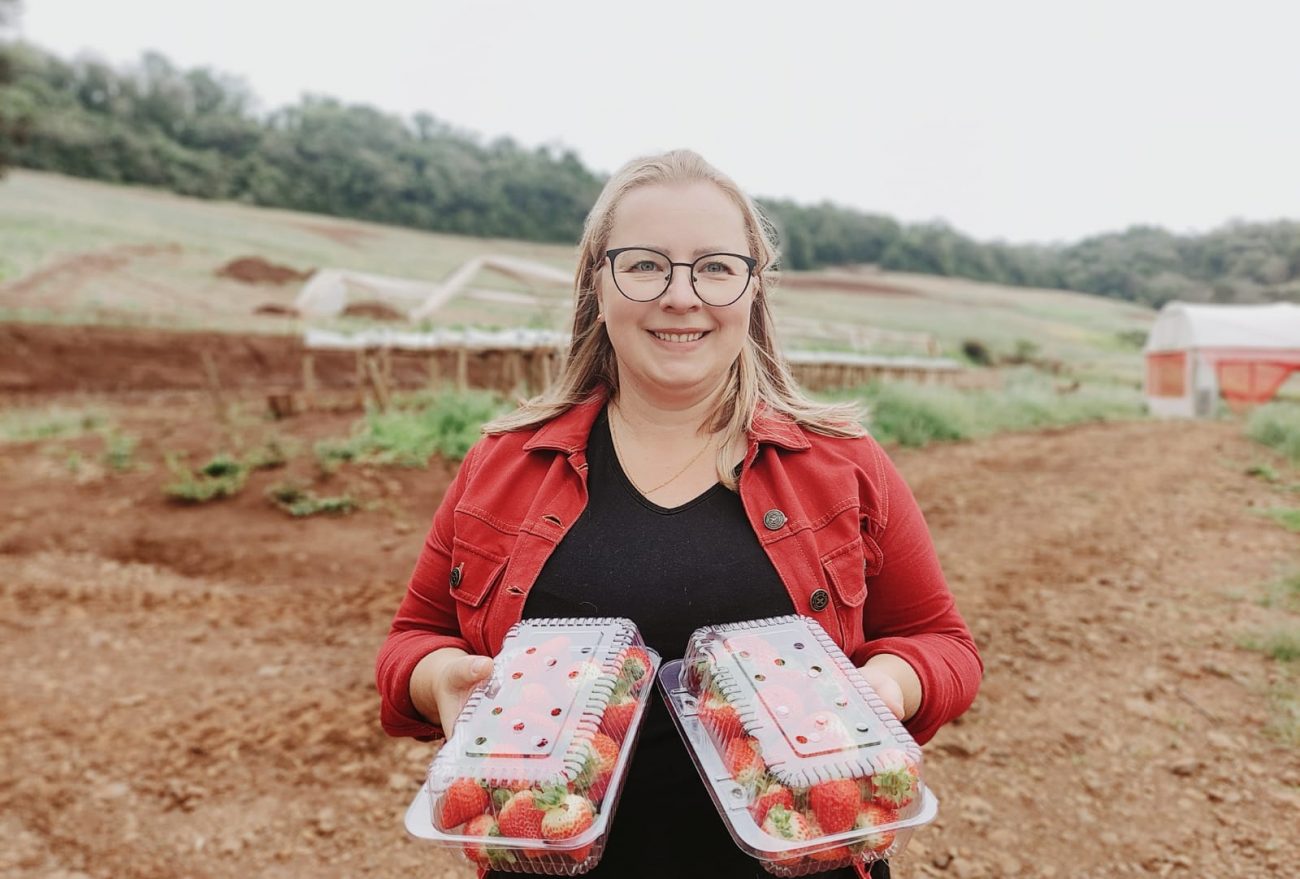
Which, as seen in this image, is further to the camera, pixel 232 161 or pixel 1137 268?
pixel 232 161

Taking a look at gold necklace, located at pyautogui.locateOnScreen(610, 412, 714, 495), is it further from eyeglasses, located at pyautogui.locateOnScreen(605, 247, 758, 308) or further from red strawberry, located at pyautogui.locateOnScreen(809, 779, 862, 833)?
red strawberry, located at pyautogui.locateOnScreen(809, 779, 862, 833)

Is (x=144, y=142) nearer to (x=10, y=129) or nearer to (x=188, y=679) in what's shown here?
(x=10, y=129)

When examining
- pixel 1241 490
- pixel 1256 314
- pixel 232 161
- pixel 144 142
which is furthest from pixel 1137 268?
pixel 144 142

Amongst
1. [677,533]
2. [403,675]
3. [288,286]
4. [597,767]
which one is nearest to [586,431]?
[677,533]

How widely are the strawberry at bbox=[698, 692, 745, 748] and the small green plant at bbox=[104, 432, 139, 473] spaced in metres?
8.69

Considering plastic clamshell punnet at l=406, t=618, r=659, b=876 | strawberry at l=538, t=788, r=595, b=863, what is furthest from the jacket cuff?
strawberry at l=538, t=788, r=595, b=863

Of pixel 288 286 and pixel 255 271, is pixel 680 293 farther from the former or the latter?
pixel 255 271

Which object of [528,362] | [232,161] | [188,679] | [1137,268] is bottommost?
[188,679]

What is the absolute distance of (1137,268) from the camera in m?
32.2

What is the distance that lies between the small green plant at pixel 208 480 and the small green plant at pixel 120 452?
869 millimetres

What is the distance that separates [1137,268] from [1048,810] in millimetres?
35463

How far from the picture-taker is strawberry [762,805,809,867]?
1.12 metres

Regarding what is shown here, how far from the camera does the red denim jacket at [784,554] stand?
1510 millimetres

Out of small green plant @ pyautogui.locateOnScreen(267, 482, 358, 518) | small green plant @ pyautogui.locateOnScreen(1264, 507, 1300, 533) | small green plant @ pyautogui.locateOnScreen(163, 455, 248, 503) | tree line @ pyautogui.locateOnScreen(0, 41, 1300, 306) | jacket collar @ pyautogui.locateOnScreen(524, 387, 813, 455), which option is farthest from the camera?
tree line @ pyautogui.locateOnScreen(0, 41, 1300, 306)
